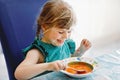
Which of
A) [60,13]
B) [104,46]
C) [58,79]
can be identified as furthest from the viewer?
[104,46]

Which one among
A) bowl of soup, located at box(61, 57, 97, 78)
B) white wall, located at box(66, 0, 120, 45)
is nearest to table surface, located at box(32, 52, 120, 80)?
bowl of soup, located at box(61, 57, 97, 78)

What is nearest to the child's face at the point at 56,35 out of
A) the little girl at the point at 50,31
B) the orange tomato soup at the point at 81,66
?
the little girl at the point at 50,31

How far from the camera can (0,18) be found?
3.14 feet

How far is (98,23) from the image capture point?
201 centimetres

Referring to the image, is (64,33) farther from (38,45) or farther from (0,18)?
(0,18)

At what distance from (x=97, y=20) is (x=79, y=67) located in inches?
46.8

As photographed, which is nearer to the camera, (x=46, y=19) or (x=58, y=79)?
(x=58, y=79)

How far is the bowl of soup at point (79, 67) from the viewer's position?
0.78 m

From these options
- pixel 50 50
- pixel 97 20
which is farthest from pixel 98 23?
pixel 50 50

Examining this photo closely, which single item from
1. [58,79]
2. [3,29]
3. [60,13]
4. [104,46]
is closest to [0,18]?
[3,29]

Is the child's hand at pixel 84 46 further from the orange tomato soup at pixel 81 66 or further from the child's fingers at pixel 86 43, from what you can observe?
the orange tomato soup at pixel 81 66

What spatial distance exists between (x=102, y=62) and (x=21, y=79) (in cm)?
35

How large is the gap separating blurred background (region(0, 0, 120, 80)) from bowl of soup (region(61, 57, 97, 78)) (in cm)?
87

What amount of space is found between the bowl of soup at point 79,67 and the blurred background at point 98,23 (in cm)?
87
